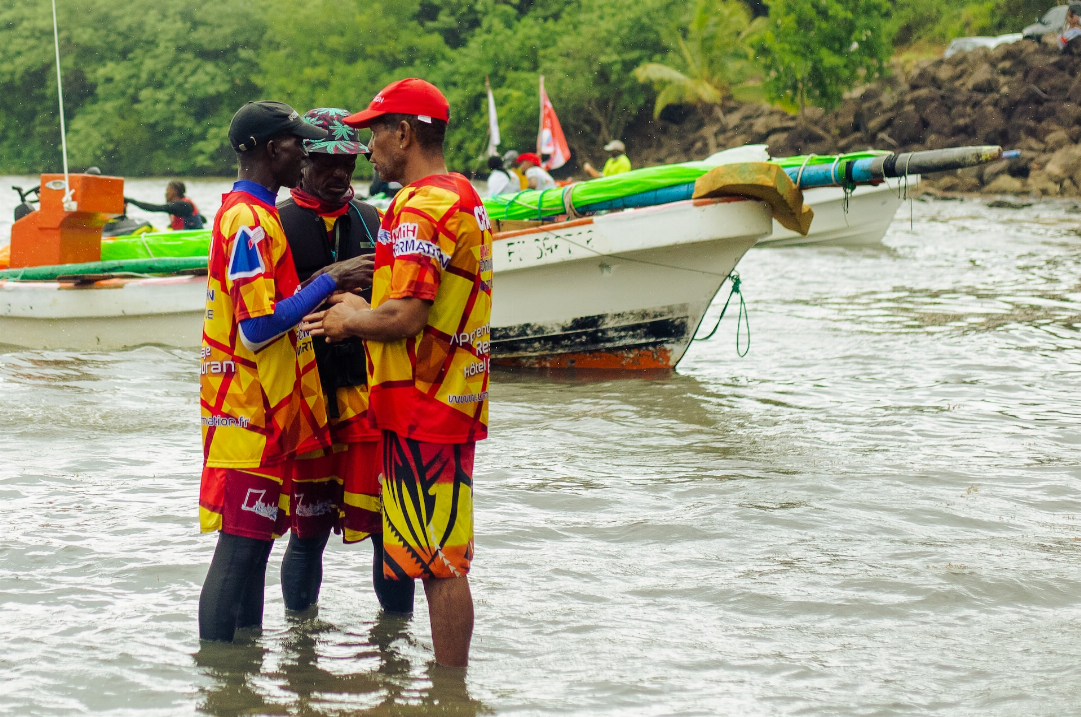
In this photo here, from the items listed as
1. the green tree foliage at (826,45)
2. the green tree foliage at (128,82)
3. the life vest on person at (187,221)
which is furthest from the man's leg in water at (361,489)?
the green tree foliage at (128,82)

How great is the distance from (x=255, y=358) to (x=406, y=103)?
2.90 feet

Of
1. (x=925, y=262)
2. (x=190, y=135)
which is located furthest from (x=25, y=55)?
(x=925, y=262)

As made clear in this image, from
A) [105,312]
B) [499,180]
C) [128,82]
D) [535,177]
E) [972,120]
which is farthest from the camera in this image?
[128,82]

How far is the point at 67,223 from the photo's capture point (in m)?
9.90

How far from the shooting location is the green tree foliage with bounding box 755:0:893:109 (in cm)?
3547

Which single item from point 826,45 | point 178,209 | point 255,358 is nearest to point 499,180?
point 178,209

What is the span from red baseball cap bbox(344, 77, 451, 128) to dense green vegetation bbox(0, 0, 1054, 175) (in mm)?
41853

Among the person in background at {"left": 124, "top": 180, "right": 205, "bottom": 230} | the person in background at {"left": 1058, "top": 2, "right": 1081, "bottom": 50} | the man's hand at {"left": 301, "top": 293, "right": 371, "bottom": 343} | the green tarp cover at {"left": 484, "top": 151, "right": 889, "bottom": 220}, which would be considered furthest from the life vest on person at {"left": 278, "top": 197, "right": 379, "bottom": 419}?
the person in background at {"left": 1058, "top": 2, "right": 1081, "bottom": 50}

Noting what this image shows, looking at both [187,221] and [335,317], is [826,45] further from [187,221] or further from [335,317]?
[335,317]

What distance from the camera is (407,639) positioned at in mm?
3996

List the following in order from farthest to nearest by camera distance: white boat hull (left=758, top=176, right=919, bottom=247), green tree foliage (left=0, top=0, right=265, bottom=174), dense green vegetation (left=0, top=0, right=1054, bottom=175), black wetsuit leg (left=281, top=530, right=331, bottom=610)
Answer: green tree foliage (left=0, top=0, right=265, bottom=174), dense green vegetation (left=0, top=0, right=1054, bottom=175), white boat hull (left=758, top=176, right=919, bottom=247), black wetsuit leg (left=281, top=530, right=331, bottom=610)

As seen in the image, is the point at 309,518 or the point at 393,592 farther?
the point at 393,592

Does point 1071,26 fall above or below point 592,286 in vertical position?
above

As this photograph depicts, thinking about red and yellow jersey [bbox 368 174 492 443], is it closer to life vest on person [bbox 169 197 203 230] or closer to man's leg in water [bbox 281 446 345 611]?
man's leg in water [bbox 281 446 345 611]
